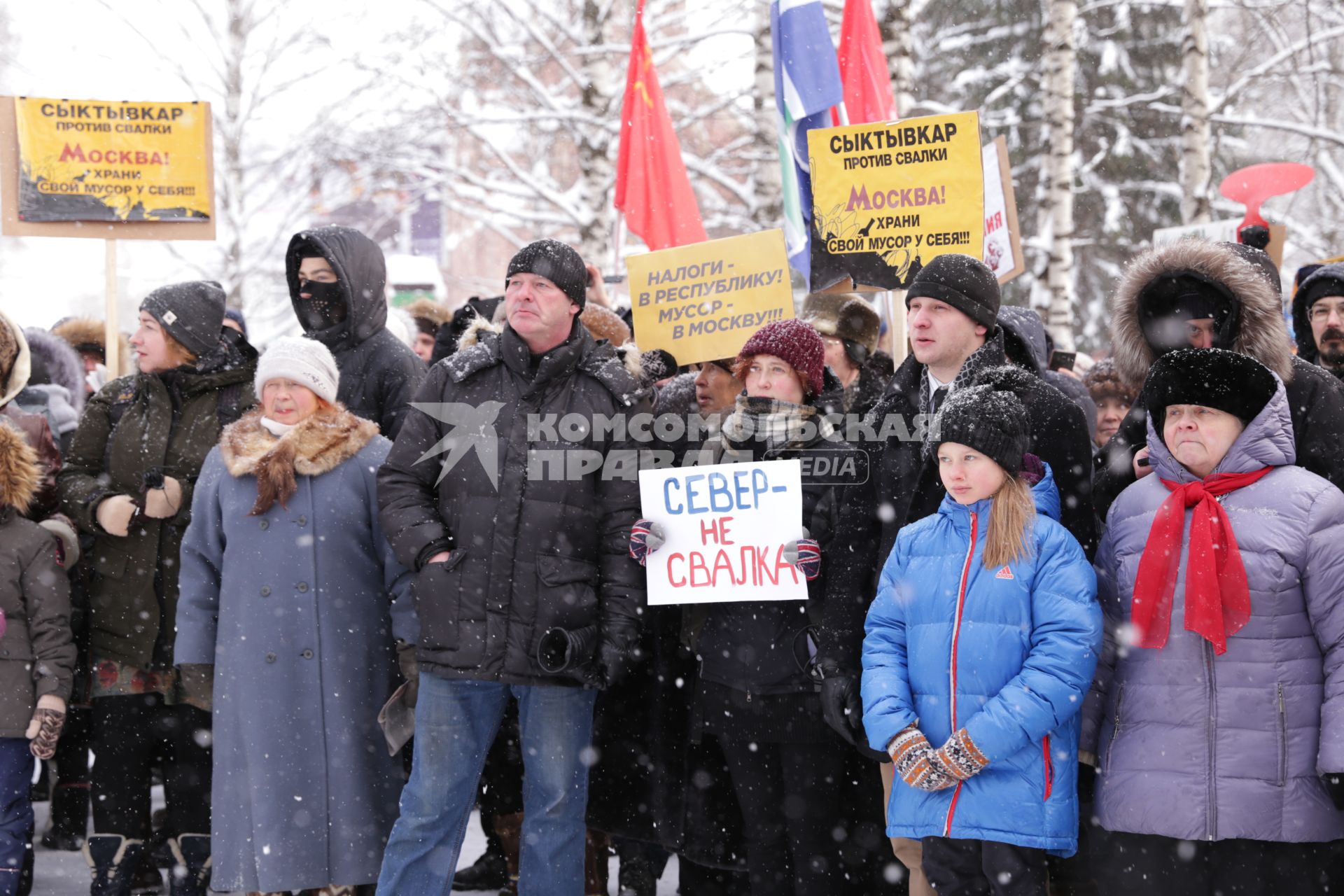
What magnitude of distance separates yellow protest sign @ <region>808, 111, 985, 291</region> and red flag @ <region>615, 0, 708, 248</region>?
1.95 meters

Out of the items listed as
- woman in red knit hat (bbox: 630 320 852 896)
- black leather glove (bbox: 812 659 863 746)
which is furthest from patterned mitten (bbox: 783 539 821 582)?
black leather glove (bbox: 812 659 863 746)

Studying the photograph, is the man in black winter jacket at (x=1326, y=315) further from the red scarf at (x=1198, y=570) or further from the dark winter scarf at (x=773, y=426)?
the dark winter scarf at (x=773, y=426)

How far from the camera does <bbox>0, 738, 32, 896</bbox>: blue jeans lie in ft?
15.5

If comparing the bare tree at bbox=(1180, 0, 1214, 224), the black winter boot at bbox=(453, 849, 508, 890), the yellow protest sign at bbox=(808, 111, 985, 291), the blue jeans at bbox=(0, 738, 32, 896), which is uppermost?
the bare tree at bbox=(1180, 0, 1214, 224)

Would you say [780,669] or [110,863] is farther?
[110,863]

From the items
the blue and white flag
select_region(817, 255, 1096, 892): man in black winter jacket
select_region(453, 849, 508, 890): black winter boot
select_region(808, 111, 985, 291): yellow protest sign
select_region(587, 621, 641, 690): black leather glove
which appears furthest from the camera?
the blue and white flag

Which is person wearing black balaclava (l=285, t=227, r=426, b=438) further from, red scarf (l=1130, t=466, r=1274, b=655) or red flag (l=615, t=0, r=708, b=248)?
red scarf (l=1130, t=466, r=1274, b=655)

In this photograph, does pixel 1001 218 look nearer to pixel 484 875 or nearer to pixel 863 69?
pixel 863 69

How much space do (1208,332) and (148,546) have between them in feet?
13.1

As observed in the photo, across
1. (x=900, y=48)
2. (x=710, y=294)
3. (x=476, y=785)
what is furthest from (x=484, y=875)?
(x=900, y=48)

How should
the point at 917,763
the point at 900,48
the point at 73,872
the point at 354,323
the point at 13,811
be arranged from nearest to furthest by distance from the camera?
the point at 917,763, the point at 13,811, the point at 354,323, the point at 73,872, the point at 900,48

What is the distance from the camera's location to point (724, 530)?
4.25 m

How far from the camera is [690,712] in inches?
180

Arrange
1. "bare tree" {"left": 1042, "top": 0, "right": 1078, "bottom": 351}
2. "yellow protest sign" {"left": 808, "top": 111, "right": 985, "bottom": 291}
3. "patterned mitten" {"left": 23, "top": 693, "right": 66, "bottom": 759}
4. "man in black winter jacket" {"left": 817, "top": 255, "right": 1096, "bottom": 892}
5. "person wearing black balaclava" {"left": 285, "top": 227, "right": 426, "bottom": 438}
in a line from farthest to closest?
"bare tree" {"left": 1042, "top": 0, "right": 1078, "bottom": 351}
"yellow protest sign" {"left": 808, "top": 111, "right": 985, "bottom": 291}
"person wearing black balaclava" {"left": 285, "top": 227, "right": 426, "bottom": 438}
"patterned mitten" {"left": 23, "top": 693, "right": 66, "bottom": 759}
"man in black winter jacket" {"left": 817, "top": 255, "right": 1096, "bottom": 892}
